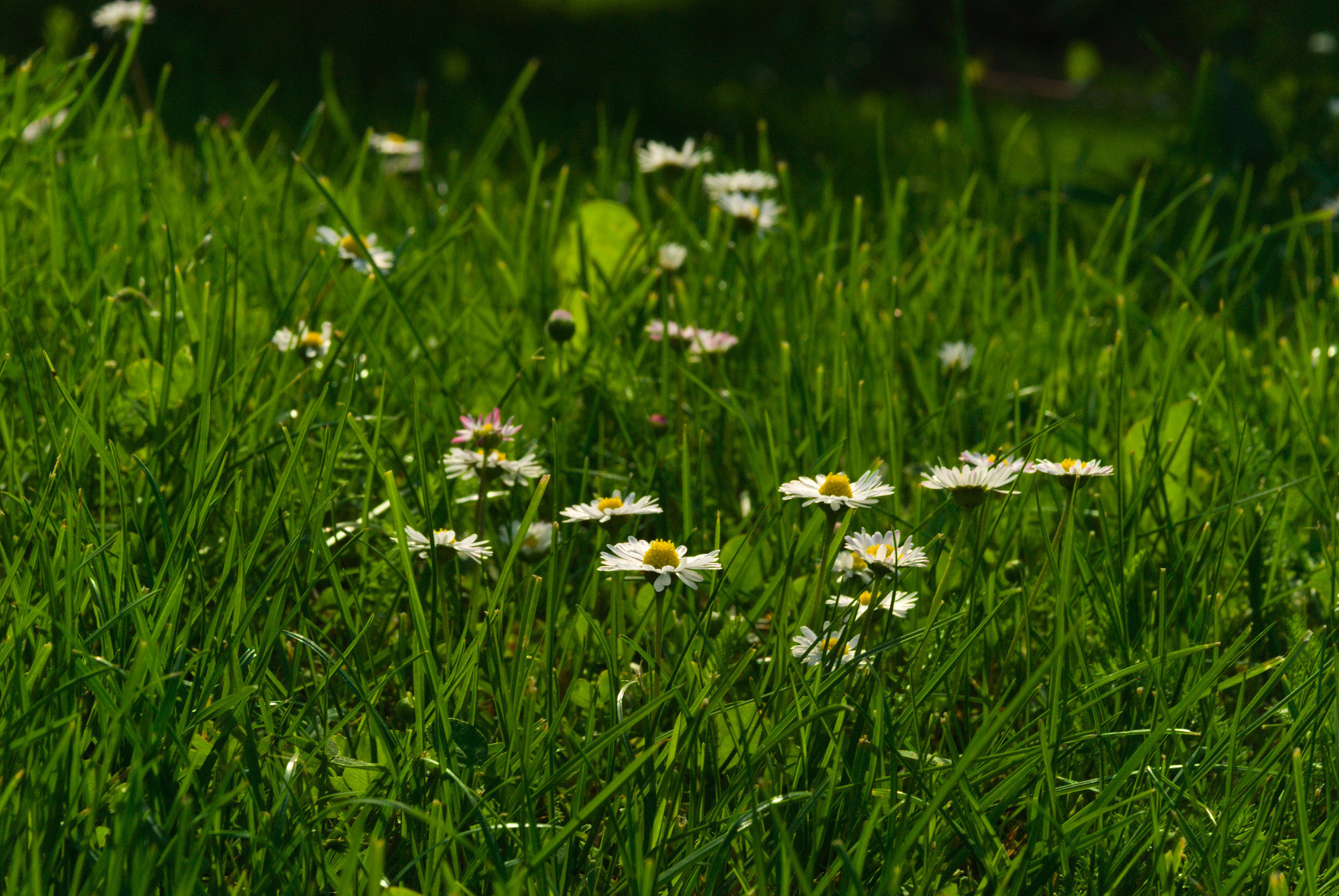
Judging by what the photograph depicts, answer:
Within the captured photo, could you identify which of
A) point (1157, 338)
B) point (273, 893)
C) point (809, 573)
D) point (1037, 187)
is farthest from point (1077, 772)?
point (1037, 187)

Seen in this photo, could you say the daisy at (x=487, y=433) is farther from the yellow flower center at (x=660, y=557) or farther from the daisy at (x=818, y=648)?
the daisy at (x=818, y=648)

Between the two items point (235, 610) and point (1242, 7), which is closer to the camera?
point (235, 610)

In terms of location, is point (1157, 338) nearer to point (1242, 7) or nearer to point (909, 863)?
point (909, 863)

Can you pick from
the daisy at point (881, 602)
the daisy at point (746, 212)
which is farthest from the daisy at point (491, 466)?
the daisy at point (746, 212)

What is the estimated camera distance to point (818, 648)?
1.10m

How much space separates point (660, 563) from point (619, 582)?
1.7 inches

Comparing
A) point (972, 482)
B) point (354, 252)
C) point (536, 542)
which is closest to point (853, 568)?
point (972, 482)

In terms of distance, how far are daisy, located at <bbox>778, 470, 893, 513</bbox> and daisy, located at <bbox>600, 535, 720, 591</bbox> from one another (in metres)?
0.10

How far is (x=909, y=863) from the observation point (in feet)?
3.14

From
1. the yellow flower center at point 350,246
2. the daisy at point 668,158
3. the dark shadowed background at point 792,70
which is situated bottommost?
Result: the dark shadowed background at point 792,70

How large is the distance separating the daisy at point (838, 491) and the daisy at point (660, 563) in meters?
0.10

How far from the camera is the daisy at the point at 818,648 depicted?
104 cm

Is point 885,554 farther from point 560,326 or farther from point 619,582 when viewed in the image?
point 560,326

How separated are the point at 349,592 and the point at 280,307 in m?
0.65
